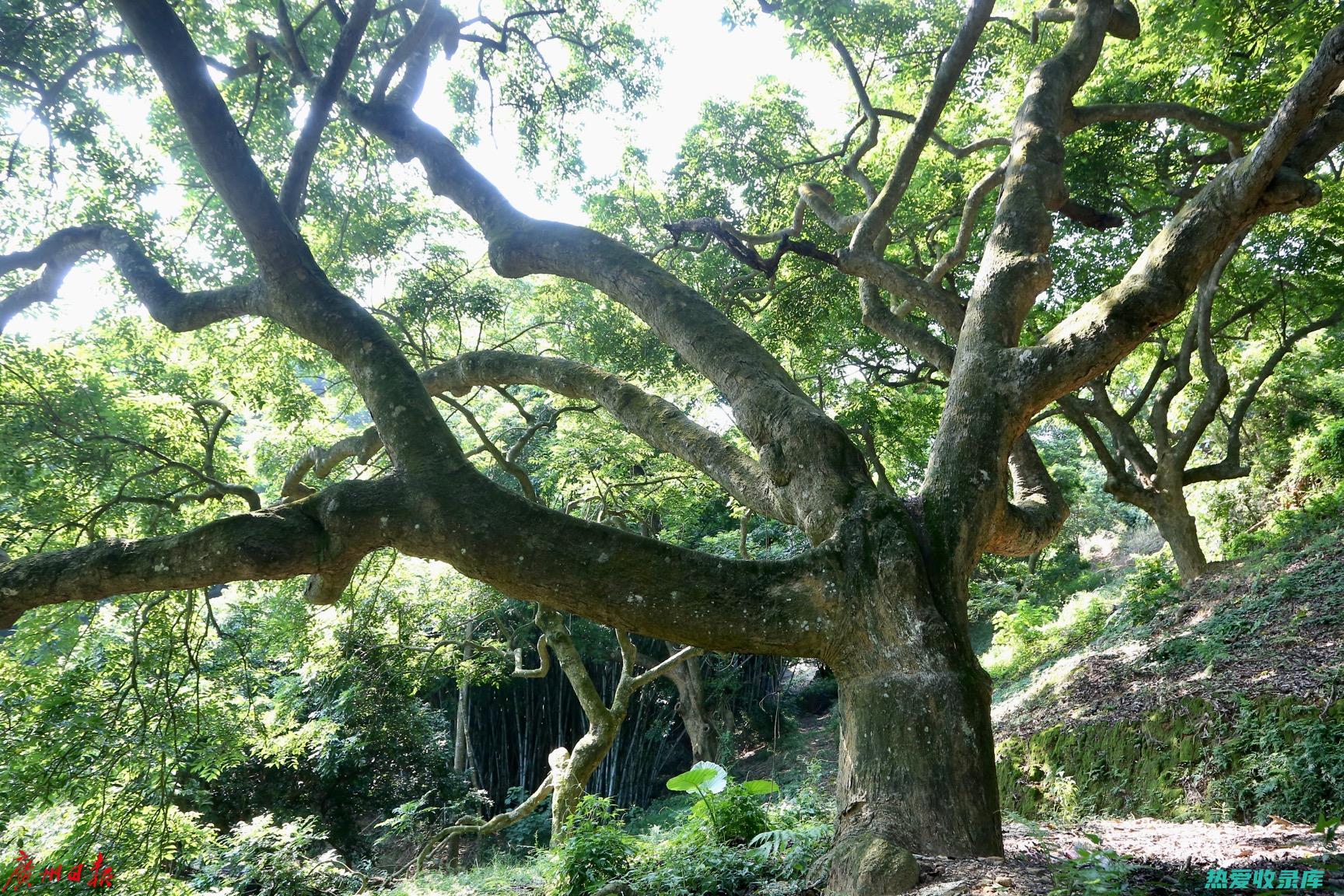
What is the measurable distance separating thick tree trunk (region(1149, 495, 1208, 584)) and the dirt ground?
19.8 ft

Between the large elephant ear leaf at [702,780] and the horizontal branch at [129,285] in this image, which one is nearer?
the large elephant ear leaf at [702,780]

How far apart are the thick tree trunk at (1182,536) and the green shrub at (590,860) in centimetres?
818

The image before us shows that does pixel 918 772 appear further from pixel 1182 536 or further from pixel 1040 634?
pixel 1040 634

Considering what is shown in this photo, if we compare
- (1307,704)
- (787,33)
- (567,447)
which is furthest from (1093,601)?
A: (787,33)

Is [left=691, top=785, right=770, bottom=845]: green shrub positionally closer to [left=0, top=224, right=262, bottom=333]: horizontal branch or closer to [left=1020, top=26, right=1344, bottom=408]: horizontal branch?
[left=1020, top=26, right=1344, bottom=408]: horizontal branch

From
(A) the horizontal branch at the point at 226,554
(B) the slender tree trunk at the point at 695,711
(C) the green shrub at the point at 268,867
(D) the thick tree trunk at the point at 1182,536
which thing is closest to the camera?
(A) the horizontal branch at the point at 226,554

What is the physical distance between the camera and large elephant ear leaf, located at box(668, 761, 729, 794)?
3.88 meters

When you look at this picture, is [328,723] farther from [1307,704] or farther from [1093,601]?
[1093,601]

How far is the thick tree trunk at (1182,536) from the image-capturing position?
916cm

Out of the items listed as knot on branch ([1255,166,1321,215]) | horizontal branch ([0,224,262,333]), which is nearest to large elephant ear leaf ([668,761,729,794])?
horizontal branch ([0,224,262,333])

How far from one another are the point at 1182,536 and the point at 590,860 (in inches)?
339

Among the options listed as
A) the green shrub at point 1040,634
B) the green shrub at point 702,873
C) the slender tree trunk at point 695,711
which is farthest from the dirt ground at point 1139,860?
the slender tree trunk at point 695,711

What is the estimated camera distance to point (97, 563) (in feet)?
10.2

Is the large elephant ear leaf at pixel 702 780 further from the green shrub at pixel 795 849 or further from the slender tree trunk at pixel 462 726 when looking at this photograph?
the slender tree trunk at pixel 462 726
